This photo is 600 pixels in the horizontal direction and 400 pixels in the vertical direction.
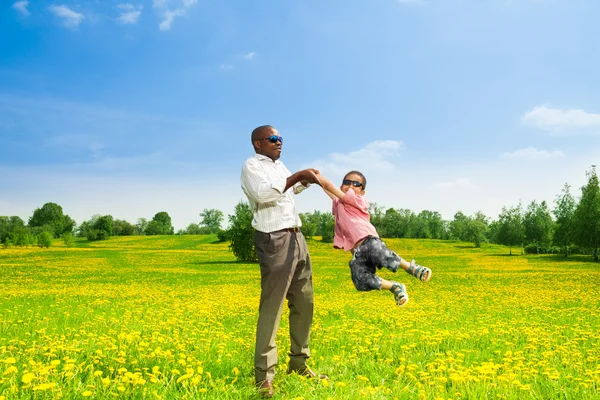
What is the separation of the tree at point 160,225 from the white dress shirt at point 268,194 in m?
153

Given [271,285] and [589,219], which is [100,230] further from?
[271,285]

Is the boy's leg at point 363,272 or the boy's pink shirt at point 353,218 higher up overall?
the boy's pink shirt at point 353,218

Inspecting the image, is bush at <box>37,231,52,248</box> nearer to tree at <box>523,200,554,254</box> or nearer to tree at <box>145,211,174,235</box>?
tree at <box>145,211,174,235</box>

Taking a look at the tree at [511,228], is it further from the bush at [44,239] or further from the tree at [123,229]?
the tree at [123,229]

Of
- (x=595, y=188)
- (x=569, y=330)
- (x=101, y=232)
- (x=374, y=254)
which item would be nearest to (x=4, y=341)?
(x=374, y=254)

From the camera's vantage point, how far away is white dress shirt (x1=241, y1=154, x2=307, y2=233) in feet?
15.4

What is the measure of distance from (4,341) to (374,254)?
22.6 feet

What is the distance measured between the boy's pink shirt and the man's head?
79cm

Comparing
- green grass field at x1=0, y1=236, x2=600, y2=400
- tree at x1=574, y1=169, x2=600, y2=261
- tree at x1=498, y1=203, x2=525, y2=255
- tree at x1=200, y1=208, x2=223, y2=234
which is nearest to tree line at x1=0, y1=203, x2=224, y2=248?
tree at x1=200, y1=208, x2=223, y2=234

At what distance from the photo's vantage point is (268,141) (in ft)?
16.4

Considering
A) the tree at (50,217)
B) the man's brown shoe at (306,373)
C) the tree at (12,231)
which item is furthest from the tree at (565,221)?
the tree at (50,217)

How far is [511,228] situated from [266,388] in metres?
81.4

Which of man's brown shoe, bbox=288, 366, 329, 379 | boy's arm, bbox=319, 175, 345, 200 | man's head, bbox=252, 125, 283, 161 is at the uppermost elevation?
man's head, bbox=252, 125, 283, 161

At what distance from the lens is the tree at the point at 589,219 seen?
5475 cm
